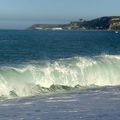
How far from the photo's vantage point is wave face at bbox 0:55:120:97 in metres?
22.6

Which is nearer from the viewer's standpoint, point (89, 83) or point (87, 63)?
point (89, 83)

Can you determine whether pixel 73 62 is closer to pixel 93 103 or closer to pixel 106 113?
pixel 93 103

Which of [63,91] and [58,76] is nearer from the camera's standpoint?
[63,91]

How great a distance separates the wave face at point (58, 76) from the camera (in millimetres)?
22594

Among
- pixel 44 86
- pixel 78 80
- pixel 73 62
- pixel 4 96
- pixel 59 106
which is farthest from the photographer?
pixel 73 62

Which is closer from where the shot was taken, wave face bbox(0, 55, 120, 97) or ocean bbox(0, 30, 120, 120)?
ocean bbox(0, 30, 120, 120)

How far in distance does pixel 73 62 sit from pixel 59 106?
11.4 meters

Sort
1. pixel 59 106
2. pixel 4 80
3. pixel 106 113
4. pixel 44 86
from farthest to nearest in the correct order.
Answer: pixel 44 86 → pixel 4 80 → pixel 59 106 → pixel 106 113

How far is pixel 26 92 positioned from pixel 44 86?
224 cm

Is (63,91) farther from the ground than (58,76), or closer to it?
closer to it

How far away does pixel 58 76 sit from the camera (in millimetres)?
26016

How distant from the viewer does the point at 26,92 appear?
868 inches

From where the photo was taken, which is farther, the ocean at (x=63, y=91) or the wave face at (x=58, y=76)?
the wave face at (x=58, y=76)

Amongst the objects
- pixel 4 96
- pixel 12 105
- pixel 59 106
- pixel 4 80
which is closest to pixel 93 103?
pixel 59 106
